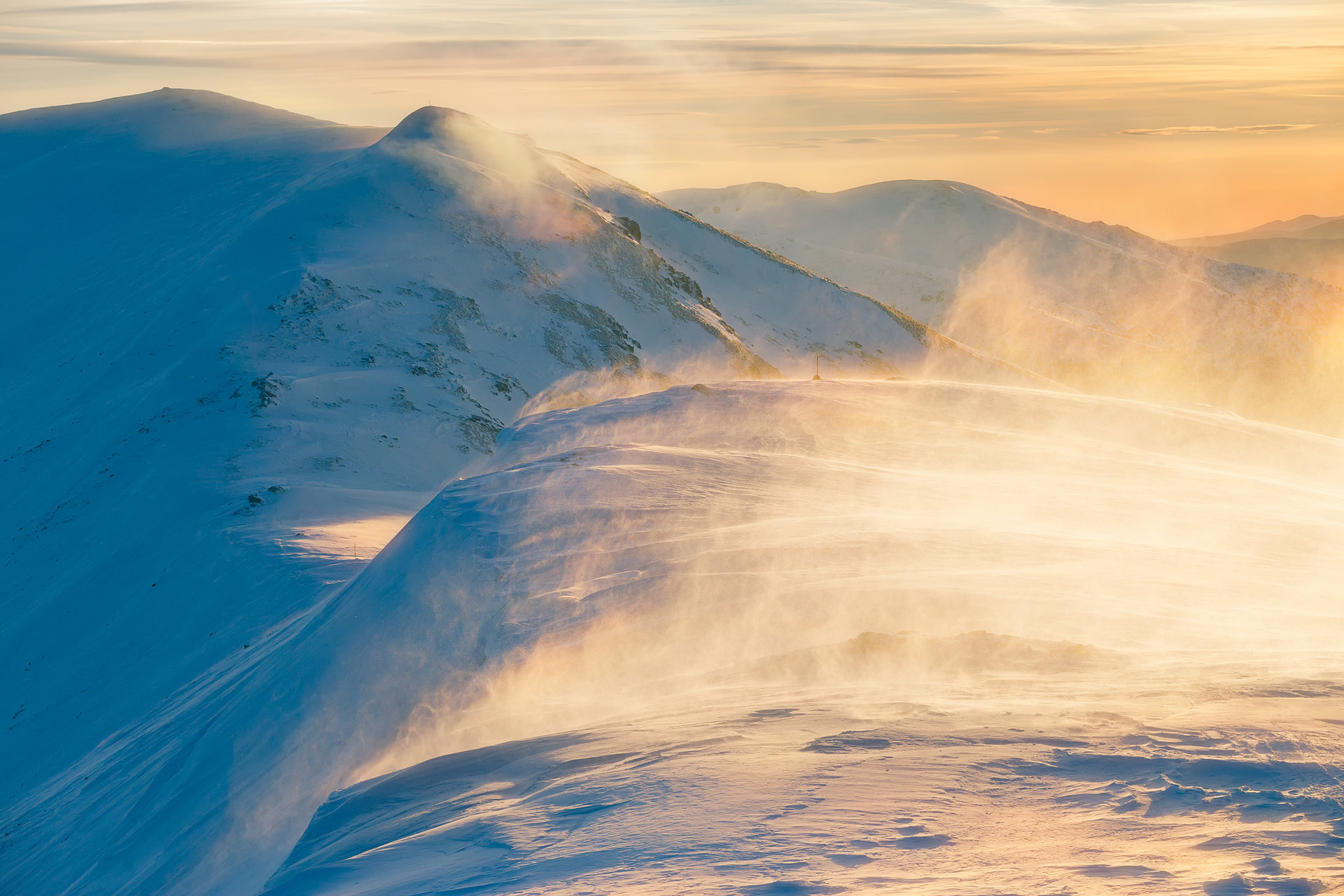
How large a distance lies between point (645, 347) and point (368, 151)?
59.2ft

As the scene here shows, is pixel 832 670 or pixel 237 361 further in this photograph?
pixel 237 361

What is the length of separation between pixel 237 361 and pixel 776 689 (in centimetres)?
2414

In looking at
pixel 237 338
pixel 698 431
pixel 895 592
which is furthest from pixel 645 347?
pixel 895 592

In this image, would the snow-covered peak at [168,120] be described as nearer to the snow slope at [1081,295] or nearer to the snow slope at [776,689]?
the snow slope at [776,689]

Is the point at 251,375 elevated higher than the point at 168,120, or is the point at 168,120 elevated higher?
the point at 168,120

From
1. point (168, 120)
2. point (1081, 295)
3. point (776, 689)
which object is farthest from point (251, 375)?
point (1081, 295)

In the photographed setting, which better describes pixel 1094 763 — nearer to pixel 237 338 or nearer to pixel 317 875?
pixel 317 875

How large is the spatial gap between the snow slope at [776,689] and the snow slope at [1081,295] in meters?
82.3

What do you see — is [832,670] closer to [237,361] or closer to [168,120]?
[237,361]

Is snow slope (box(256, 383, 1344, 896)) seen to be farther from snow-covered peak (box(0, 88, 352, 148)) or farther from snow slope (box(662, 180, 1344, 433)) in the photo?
snow slope (box(662, 180, 1344, 433))

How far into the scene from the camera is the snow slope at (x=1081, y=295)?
97.1 metres

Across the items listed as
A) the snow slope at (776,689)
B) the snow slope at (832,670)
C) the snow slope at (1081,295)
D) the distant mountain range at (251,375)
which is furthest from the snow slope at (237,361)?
the snow slope at (1081,295)

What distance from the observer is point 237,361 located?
2947cm

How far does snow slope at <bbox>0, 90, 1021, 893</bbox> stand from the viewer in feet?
50.0
